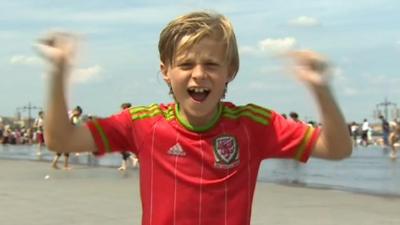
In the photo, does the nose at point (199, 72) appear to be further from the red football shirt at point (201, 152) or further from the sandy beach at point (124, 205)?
the sandy beach at point (124, 205)

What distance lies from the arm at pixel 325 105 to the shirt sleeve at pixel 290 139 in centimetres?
7

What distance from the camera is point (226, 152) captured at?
2.75 m

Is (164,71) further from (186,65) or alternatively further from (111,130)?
(111,130)

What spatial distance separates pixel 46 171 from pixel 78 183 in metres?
3.83

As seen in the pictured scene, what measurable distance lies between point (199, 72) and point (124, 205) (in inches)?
272

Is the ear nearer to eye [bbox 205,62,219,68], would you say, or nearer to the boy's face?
the boy's face

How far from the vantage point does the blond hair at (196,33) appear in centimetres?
268

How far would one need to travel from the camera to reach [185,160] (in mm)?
2742

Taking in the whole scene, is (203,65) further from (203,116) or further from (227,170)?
(227,170)

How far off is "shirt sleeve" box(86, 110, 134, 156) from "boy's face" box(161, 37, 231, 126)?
28cm

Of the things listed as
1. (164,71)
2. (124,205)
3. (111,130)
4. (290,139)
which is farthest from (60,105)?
(124,205)

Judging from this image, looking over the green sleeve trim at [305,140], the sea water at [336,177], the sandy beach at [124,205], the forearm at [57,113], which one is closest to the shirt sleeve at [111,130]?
the forearm at [57,113]

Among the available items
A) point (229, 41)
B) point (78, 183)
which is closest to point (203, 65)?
point (229, 41)

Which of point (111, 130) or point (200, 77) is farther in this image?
point (111, 130)
